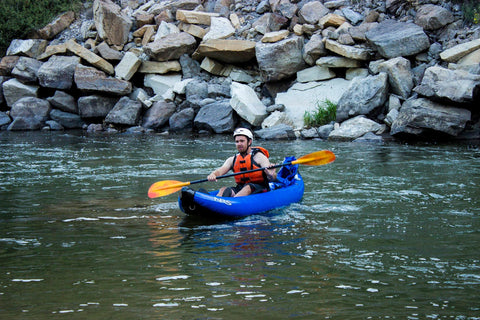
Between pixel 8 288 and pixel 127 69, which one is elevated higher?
pixel 127 69

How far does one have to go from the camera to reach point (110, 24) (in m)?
17.9

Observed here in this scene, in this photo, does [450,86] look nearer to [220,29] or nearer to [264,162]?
[264,162]

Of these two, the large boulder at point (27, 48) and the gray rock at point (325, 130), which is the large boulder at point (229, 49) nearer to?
the gray rock at point (325, 130)

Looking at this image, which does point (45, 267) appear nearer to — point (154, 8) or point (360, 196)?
point (360, 196)

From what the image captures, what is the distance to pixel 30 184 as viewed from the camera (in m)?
8.01

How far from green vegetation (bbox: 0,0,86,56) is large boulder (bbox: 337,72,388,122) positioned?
42.0 ft

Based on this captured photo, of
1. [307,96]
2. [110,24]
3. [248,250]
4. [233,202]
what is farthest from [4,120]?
[248,250]

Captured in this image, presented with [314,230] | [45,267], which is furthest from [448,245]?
[45,267]

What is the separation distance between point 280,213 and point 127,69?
38.6ft

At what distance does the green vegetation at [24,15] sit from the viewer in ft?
65.7

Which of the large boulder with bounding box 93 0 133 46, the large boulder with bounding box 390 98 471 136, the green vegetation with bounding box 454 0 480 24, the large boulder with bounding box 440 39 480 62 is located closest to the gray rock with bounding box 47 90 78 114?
Answer: the large boulder with bounding box 93 0 133 46

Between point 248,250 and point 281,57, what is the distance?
1101 cm

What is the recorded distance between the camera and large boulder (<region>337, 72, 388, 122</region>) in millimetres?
12719

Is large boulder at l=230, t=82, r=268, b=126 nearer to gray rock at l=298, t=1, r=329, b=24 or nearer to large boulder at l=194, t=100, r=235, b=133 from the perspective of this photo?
large boulder at l=194, t=100, r=235, b=133
